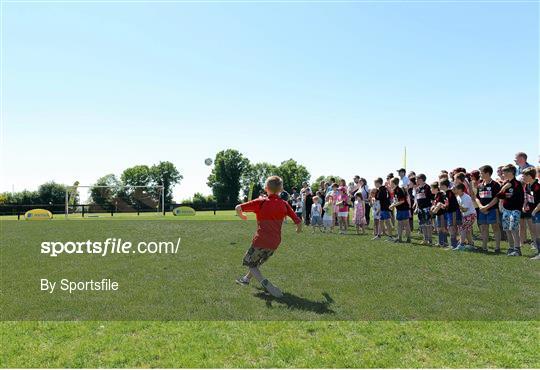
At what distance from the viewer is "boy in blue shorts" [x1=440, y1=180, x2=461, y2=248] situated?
1259 centimetres

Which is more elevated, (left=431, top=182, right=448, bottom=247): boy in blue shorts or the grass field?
(left=431, top=182, right=448, bottom=247): boy in blue shorts

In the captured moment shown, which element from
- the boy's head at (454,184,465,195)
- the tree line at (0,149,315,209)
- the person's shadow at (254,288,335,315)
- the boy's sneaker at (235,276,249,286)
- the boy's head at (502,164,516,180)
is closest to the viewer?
the person's shadow at (254,288,335,315)

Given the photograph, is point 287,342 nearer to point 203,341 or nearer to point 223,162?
point 203,341

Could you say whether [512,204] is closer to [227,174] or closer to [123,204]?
[123,204]

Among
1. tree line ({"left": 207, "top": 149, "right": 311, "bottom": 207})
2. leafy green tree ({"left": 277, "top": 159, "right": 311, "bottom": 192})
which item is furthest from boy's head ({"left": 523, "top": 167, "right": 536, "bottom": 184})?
leafy green tree ({"left": 277, "top": 159, "right": 311, "bottom": 192})

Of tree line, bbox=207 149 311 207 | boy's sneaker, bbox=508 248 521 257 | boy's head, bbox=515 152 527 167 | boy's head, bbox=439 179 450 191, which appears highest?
tree line, bbox=207 149 311 207

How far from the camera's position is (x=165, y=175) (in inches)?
4970

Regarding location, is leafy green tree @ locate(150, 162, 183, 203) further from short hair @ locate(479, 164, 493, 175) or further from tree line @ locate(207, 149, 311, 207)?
short hair @ locate(479, 164, 493, 175)

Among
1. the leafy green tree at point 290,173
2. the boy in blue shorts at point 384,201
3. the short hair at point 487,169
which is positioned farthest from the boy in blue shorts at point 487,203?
the leafy green tree at point 290,173

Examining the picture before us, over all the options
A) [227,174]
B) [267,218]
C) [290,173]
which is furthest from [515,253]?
[290,173]

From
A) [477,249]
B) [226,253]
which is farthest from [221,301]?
[477,249]

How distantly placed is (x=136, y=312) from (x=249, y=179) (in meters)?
113

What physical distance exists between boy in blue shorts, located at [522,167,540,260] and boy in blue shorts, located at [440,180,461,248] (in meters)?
1.81

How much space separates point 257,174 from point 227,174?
56.3 feet
